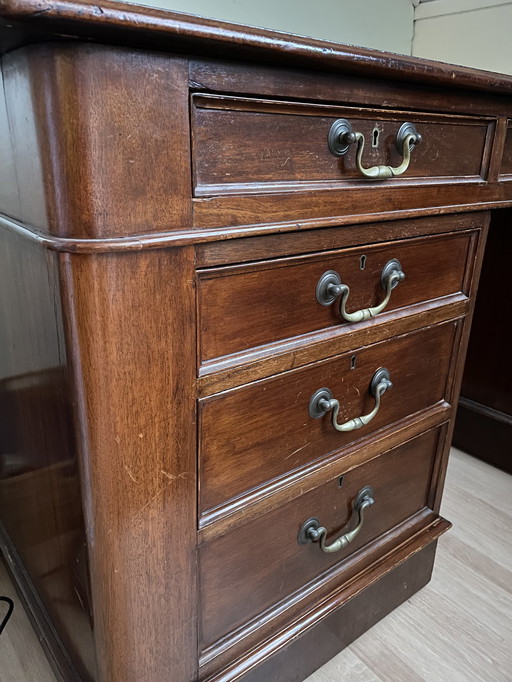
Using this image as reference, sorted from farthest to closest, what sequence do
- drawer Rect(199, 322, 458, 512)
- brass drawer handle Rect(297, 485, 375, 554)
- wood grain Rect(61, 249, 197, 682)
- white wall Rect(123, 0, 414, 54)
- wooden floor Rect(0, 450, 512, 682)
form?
1. white wall Rect(123, 0, 414, 54)
2. wooden floor Rect(0, 450, 512, 682)
3. brass drawer handle Rect(297, 485, 375, 554)
4. drawer Rect(199, 322, 458, 512)
5. wood grain Rect(61, 249, 197, 682)

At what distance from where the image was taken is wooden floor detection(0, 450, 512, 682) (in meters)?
0.86

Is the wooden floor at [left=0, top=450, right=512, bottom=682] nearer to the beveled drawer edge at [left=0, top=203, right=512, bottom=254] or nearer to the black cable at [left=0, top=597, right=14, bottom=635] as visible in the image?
the black cable at [left=0, top=597, right=14, bottom=635]

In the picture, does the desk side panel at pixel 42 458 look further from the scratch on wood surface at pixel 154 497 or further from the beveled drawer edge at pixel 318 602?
the beveled drawer edge at pixel 318 602

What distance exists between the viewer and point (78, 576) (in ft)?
2.01

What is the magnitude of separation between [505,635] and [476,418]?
1.94ft

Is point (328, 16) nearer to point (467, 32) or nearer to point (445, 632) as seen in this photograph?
point (467, 32)

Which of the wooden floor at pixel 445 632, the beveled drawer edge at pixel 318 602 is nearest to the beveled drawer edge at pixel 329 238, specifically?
the beveled drawer edge at pixel 318 602

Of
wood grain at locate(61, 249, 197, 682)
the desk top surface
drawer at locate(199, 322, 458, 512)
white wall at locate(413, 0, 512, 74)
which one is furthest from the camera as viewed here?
white wall at locate(413, 0, 512, 74)

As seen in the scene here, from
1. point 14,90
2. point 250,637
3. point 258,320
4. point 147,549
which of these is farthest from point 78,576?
point 14,90

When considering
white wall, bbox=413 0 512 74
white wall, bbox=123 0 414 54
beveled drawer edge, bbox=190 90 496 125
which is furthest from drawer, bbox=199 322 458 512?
white wall, bbox=413 0 512 74

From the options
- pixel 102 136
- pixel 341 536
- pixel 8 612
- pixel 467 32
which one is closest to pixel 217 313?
pixel 102 136

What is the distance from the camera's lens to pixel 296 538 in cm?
73

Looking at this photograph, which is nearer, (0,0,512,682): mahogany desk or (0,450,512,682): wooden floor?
(0,0,512,682): mahogany desk

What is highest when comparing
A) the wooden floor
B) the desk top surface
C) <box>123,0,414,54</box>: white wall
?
<box>123,0,414,54</box>: white wall
